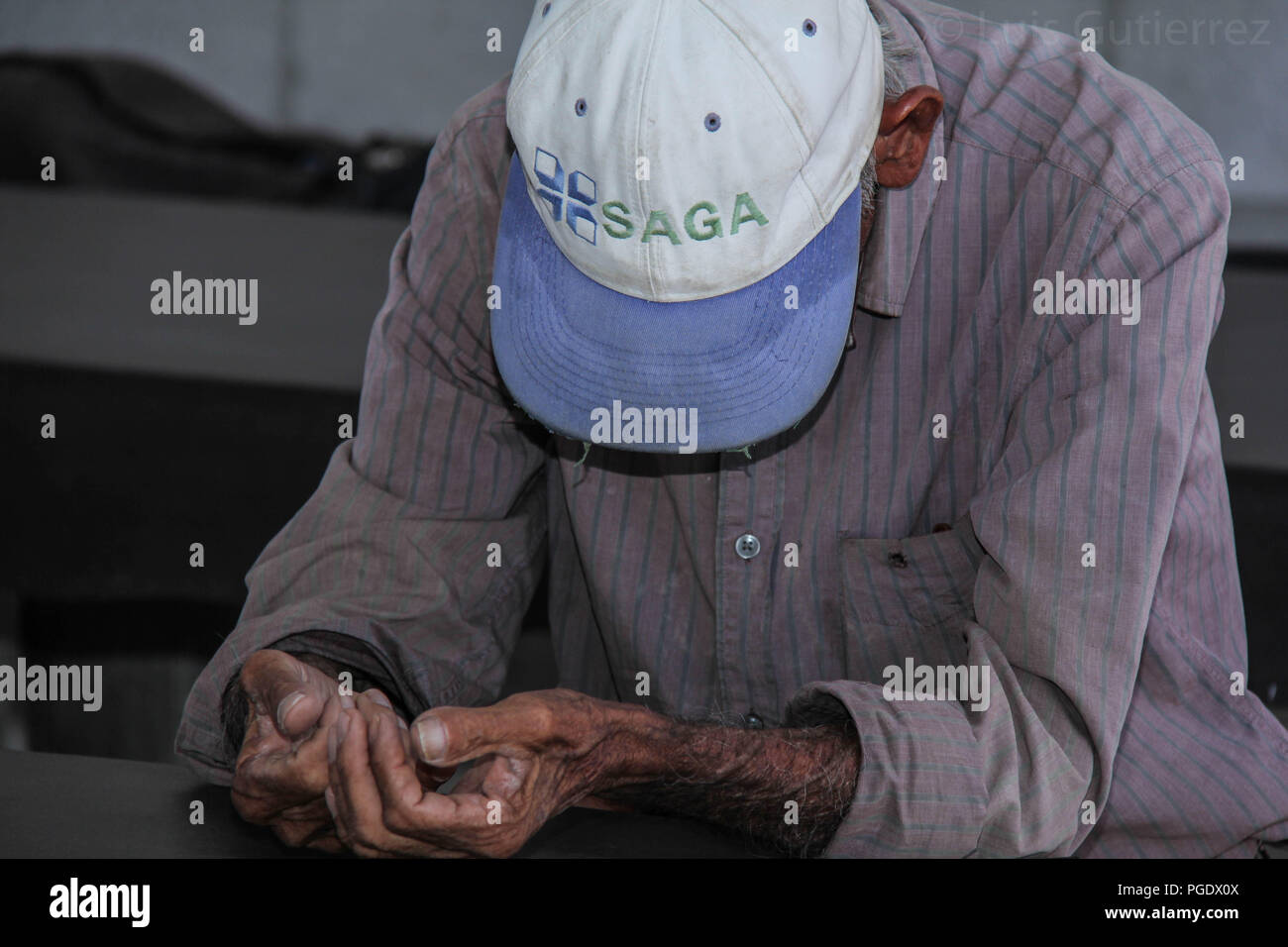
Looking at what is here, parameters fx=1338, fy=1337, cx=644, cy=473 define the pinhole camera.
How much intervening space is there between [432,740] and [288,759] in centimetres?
11

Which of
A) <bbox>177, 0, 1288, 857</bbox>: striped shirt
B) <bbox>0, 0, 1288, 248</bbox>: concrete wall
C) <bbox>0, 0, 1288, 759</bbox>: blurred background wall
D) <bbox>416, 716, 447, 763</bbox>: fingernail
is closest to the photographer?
<bbox>416, 716, 447, 763</bbox>: fingernail

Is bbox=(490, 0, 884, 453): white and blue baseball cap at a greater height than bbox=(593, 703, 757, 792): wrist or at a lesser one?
greater

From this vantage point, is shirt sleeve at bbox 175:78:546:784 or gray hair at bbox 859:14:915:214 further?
shirt sleeve at bbox 175:78:546:784

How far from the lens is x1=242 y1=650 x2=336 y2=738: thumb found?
0.88 metres

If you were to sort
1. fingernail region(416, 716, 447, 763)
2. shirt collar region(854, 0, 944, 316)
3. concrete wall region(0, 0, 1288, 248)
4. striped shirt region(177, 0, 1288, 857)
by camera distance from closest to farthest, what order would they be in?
fingernail region(416, 716, 447, 763), striped shirt region(177, 0, 1288, 857), shirt collar region(854, 0, 944, 316), concrete wall region(0, 0, 1288, 248)

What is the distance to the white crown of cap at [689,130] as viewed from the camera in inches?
33.0

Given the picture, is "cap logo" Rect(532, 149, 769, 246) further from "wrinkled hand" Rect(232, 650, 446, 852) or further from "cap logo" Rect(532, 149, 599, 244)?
"wrinkled hand" Rect(232, 650, 446, 852)

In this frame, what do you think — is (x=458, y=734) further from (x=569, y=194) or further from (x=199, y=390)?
(x=199, y=390)

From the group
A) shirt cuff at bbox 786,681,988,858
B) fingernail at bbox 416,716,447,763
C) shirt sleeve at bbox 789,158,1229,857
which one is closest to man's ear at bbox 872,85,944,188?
shirt sleeve at bbox 789,158,1229,857

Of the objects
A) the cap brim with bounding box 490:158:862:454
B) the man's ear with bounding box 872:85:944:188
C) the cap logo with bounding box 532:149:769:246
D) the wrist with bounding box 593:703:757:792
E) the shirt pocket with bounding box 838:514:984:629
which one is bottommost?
the wrist with bounding box 593:703:757:792

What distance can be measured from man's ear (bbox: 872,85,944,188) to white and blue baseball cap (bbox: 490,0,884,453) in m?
0.04
